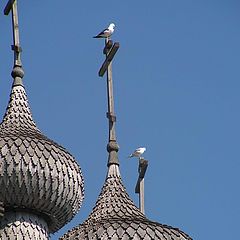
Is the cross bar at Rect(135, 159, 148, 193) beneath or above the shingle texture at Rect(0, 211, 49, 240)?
above

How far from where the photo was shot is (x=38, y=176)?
Result: 2719 cm

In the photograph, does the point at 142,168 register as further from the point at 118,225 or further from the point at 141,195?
the point at 118,225

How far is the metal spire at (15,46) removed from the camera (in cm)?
→ 2962

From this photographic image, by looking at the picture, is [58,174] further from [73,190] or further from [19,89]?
[19,89]

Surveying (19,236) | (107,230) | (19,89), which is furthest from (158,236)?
(19,89)

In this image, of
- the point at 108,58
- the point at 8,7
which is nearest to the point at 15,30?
the point at 8,7

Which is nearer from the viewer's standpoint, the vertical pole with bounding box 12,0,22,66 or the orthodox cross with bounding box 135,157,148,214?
the orthodox cross with bounding box 135,157,148,214

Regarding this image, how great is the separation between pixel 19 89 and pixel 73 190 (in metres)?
2.74

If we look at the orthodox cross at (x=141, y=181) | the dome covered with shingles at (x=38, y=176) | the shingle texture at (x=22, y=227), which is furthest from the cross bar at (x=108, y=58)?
the shingle texture at (x=22, y=227)

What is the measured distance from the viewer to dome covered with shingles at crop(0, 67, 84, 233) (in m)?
27.1

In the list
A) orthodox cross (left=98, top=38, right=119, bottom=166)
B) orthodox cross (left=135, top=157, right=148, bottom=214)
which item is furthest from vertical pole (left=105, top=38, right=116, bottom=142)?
orthodox cross (left=135, top=157, right=148, bottom=214)

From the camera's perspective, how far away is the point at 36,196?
89.7ft

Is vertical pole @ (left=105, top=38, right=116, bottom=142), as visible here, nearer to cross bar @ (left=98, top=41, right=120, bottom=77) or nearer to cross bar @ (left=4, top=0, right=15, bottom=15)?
cross bar @ (left=98, top=41, right=120, bottom=77)

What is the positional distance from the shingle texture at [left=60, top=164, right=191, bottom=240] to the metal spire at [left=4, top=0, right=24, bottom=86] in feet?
10.3
